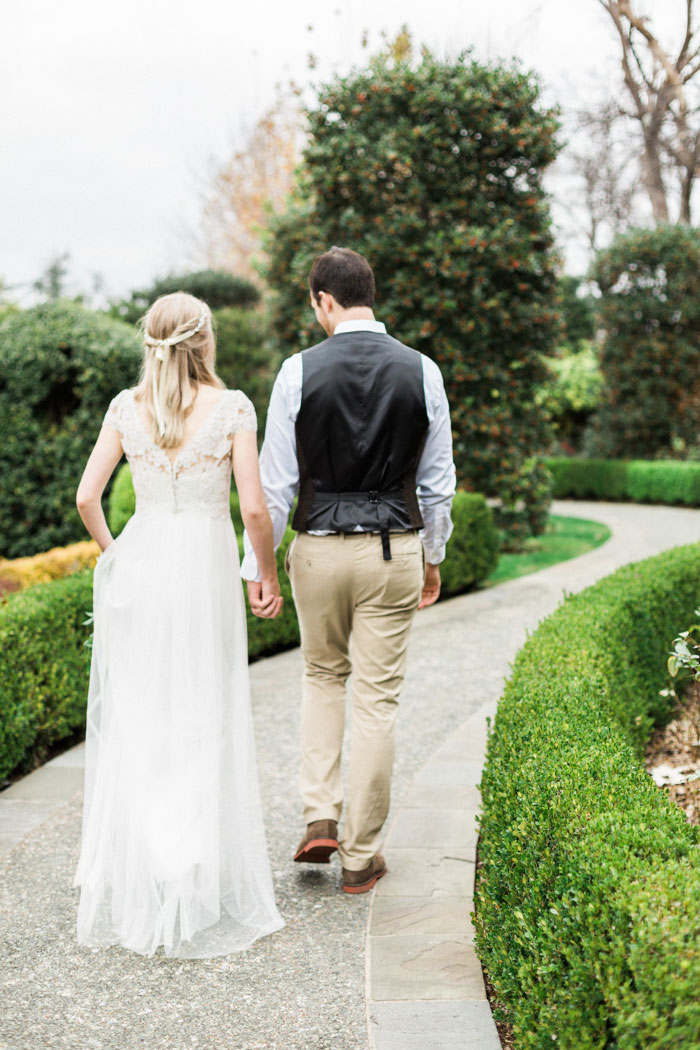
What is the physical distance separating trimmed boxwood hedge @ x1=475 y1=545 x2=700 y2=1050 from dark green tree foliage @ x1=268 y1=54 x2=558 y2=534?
681cm

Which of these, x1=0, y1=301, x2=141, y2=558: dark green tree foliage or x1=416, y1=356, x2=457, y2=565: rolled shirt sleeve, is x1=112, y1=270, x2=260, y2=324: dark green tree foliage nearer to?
x1=0, y1=301, x2=141, y2=558: dark green tree foliage

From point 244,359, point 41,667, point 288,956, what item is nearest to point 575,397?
point 244,359

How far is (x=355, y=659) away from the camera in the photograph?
3012 mm

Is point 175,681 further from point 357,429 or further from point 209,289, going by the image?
point 209,289

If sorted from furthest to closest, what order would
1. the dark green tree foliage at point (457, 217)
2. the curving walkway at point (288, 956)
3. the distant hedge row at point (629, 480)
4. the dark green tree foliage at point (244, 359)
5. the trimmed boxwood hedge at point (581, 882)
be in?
1. the distant hedge row at point (629, 480)
2. the dark green tree foliage at point (244, 359)
3. the dark green tree foliage at point (457, 217)
4. the curving walkway at point (288, 956)
5. the trimmed boxwood hedge at point (581, 882)

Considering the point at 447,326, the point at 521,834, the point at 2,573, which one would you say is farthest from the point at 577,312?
the point at 521,834

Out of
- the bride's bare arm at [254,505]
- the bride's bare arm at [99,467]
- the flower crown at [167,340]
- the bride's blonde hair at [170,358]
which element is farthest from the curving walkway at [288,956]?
the flower crown at [167,340]

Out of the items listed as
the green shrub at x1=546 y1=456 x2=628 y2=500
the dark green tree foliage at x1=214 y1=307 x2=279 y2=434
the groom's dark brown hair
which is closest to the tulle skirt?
the groom's dark brown hair

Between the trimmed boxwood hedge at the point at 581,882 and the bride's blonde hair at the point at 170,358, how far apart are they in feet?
4.62

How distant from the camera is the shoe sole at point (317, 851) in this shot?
2939 mm

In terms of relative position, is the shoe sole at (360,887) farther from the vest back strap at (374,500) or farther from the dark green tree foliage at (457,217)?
the dark green tree foliage at (457,217)

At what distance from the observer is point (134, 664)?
9.04 feet

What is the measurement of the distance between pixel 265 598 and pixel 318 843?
828mm

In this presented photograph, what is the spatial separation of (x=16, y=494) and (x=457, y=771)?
6.62 m
